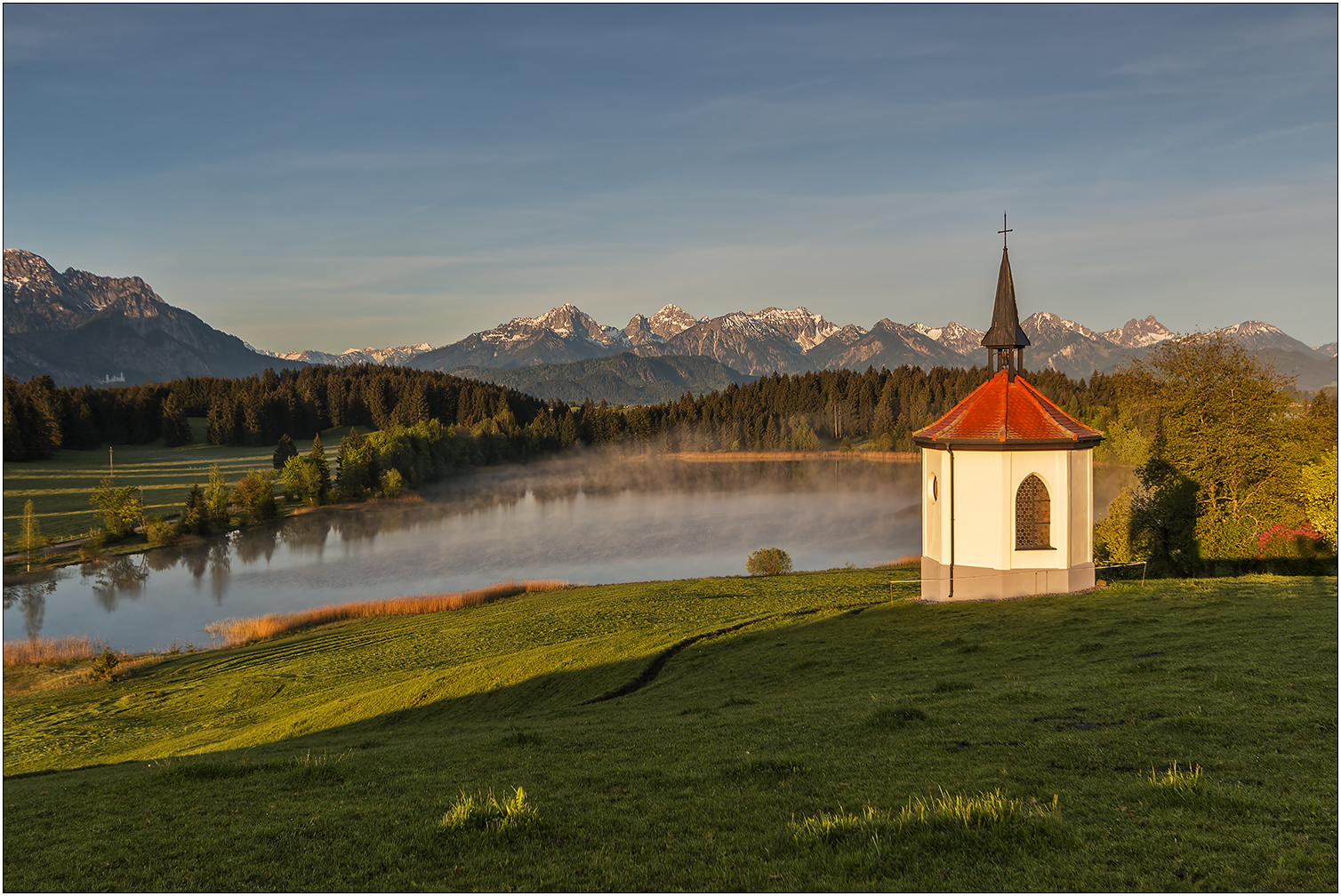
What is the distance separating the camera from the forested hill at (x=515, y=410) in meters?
132

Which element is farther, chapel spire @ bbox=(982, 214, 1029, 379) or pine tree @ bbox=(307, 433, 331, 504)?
pine tree @ bbox=(307, 433, 331, 504)

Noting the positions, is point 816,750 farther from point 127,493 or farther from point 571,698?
point 127,493

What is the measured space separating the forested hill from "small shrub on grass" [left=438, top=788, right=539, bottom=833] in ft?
417

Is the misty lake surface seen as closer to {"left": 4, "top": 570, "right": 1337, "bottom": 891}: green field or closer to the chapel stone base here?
{"left": 4, "top": 570, "right": 1337, "bottom": 891}: green field

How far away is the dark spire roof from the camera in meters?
28.0

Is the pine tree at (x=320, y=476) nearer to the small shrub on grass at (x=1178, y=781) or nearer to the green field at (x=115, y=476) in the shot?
the green field at (x=115, y=476)

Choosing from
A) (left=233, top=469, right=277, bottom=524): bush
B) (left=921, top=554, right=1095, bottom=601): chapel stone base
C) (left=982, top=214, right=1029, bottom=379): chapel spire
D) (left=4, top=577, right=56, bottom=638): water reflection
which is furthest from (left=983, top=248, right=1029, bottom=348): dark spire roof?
(left=233, top=469, right=277, bottom=524): bush

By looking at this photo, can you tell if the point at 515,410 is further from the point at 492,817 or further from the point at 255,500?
the point at 492,817

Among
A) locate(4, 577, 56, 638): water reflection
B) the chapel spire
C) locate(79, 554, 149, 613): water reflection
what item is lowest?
locate(4, 577, 56, 638): water reflection

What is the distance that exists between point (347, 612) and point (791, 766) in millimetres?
39182

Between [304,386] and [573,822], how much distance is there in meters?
171

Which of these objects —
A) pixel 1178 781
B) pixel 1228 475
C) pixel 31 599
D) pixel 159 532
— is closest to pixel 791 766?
pixel 1178 781

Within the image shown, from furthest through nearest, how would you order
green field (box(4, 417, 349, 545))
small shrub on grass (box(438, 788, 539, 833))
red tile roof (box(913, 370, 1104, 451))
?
1. green field (box(4, 417, 349, 545))
2. red tile roof (box(913, 370, 1104, 451))
3. small shrub on grass (box(438, 788, 539, 833))

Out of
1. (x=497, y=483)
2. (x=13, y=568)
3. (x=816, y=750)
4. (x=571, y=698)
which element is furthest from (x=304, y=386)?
(x=816, y=750)
